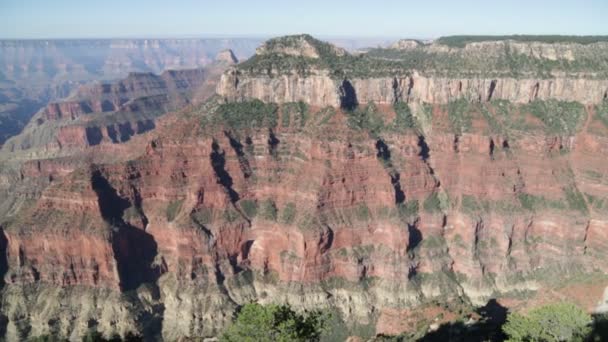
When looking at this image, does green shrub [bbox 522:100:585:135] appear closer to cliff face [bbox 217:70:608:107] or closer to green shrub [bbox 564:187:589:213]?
cliff face [bbox 217:70:608:107]

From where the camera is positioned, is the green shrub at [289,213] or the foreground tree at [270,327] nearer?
the foreground tree at [270,327]

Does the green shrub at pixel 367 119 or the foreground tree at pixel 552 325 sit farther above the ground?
the green shrub at pixel 367 119

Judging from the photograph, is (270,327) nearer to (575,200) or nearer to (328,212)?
(328,212)

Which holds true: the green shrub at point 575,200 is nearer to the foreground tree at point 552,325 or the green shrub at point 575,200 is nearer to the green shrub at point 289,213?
the foreground tree at point 552,325

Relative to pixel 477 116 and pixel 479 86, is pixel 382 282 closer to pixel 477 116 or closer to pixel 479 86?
pixel 477 116

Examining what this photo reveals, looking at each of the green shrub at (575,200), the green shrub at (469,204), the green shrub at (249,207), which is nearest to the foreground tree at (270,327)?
the green shrub at (249,207)

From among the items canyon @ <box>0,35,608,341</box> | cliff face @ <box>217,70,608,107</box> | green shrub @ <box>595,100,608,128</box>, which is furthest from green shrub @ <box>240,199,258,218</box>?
green shrub @ <box>595,100,608,128</box>

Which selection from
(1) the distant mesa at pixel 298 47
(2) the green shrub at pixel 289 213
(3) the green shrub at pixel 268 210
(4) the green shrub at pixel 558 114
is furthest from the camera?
(1) the distant mesa at pixel 298 47
